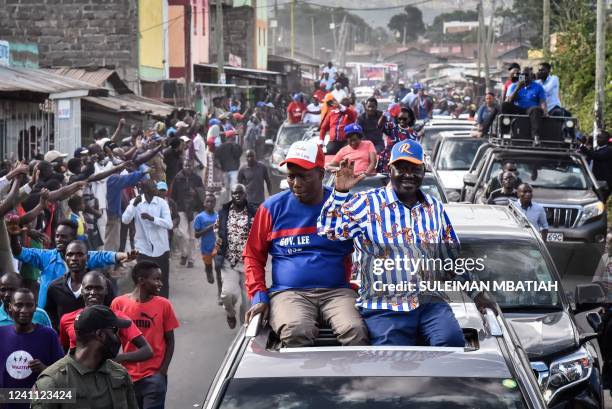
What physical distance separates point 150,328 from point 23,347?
1308mm

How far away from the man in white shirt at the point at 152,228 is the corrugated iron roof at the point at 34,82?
4715 millimetres

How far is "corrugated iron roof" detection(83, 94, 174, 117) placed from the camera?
25078mm

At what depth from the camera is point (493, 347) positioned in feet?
15.6

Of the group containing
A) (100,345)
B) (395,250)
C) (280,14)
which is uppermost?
(280,14)

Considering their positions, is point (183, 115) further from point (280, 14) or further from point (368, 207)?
point (280, 14)

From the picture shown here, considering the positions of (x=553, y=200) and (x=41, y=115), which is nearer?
(x=553, y=200)

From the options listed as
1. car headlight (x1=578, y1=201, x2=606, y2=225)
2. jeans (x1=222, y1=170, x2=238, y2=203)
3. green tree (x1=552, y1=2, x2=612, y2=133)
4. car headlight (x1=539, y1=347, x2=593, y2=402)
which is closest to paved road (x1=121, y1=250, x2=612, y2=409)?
car headlight (x1=578, y1=201, x2=606, y2=225)

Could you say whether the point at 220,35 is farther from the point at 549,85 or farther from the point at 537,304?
the point at 537,304

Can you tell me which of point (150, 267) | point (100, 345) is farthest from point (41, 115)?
point (100, 345)

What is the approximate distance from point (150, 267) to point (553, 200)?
8.39m

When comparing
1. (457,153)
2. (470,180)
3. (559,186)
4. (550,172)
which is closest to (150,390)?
(470,180)

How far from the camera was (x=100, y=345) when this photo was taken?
557 centimetres

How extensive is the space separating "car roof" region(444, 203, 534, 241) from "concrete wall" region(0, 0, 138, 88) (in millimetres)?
23507

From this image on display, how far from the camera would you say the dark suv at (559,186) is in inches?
588
